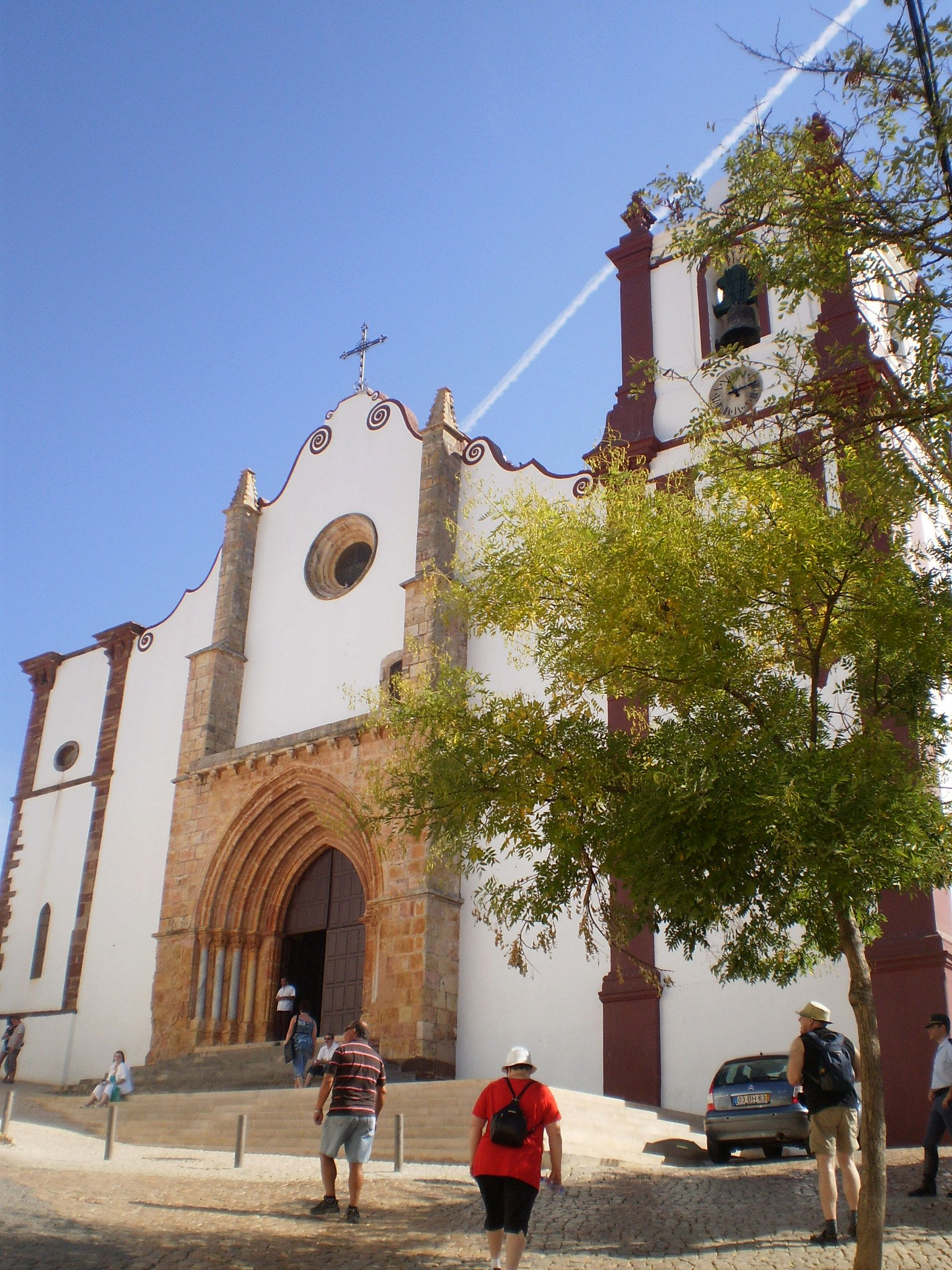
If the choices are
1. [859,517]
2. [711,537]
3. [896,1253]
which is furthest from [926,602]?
[896,1253]

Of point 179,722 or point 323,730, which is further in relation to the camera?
point 179,722

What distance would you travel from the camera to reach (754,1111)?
1017 centimetres

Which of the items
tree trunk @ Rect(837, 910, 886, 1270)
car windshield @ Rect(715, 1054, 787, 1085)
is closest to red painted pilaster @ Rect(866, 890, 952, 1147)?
car windshield @ Rect(715, 1054, 787, 1085)

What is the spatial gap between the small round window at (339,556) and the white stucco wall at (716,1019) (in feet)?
30.0

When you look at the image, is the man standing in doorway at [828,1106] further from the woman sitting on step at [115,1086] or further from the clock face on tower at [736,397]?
the woman sitting on step at [115,1086]

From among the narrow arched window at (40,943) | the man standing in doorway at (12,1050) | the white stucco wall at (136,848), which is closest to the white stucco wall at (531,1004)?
the white stucco wall at (136,848)

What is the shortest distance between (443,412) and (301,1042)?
33.1 ft

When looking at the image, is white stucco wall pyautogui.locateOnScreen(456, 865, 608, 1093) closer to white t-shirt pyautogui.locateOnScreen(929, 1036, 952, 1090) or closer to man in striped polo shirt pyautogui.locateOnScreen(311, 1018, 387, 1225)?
white t-shirt pyautogui.locateOnScreen(929, 1036, 952, 1090)

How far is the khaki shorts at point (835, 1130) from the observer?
6824 mm

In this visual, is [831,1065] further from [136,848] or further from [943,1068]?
[136,848]

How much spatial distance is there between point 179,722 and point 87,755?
294 centimetres

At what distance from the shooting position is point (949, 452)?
6699 millimetres

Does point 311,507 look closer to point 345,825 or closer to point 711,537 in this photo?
point 345,825

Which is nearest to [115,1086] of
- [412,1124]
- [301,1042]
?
[301,1042]
